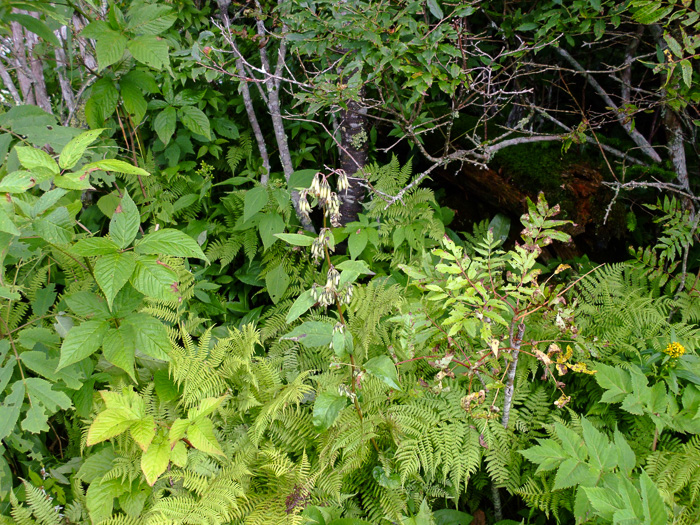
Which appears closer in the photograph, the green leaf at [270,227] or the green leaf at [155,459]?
the green leaf at [155,459]

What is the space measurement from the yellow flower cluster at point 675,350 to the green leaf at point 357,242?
1648 mm

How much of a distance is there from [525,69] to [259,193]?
2158mm

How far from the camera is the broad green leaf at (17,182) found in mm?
1482

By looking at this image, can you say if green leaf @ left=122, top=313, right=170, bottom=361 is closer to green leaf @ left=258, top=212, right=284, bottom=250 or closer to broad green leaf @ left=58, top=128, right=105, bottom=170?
broad green leaf @ left=58, top=128, right=105, bottom=170

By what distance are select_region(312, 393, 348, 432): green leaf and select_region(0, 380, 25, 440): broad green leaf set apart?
1.15 meters

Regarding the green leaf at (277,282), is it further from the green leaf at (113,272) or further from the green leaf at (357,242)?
the green leaf at (113,272)

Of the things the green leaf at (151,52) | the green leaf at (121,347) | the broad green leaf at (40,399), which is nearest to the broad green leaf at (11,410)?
the broad green leaf at (40,399)

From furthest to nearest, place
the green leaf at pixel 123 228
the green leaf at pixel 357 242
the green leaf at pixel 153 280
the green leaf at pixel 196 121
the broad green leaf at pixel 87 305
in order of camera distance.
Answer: the green leaf at pixel 196 121
the green leaf at pixel 357 242
the broad green leaf at pixel 87 305
the green leaf at pixel 123 228
the green leaf at pixel 153 280

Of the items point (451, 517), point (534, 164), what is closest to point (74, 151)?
point (451, 517)

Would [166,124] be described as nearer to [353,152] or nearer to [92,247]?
[353,152]

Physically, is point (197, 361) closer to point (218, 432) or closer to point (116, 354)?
point (218, 432)

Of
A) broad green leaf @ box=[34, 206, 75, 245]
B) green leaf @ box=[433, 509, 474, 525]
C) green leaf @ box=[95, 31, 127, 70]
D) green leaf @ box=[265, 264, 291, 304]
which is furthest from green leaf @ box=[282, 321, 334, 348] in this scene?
Result: green leaf @ box=[95, 31, 127, 70]

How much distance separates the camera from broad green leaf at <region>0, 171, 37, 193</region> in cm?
148

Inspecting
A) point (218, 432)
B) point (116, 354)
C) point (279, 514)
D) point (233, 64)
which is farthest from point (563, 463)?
point (233, 64)
